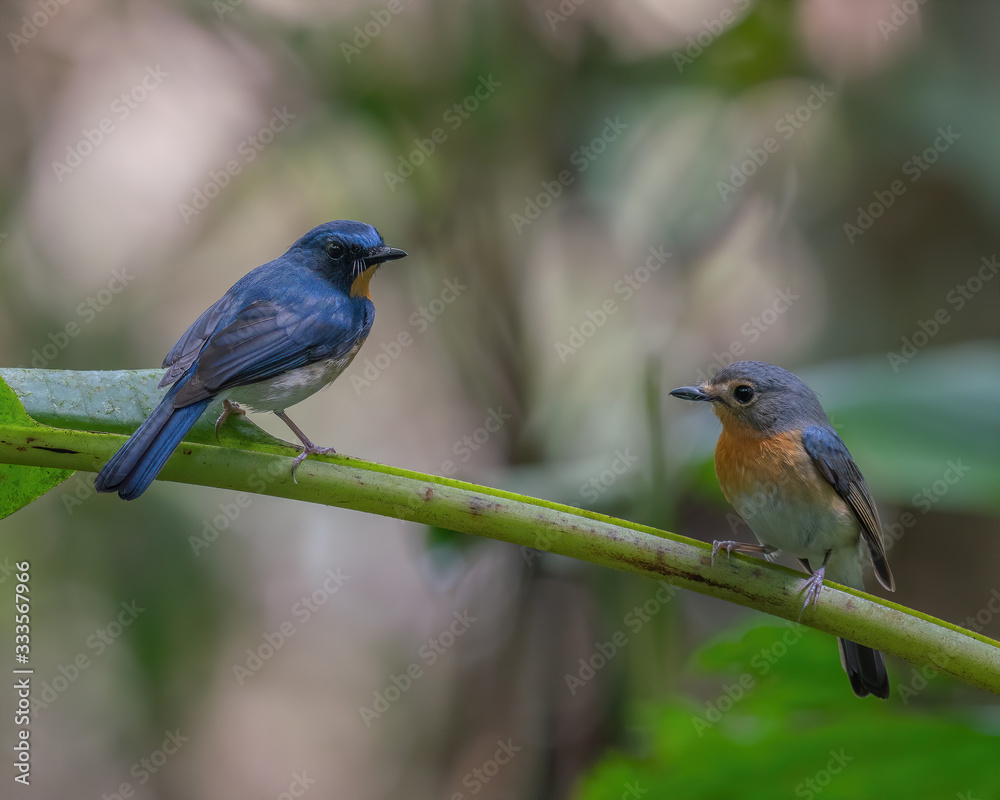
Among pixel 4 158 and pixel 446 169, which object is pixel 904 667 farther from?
pixel 4 158

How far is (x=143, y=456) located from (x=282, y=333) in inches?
34.5

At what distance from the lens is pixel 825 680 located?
284 centimetres

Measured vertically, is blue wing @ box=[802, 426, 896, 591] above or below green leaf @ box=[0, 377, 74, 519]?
below

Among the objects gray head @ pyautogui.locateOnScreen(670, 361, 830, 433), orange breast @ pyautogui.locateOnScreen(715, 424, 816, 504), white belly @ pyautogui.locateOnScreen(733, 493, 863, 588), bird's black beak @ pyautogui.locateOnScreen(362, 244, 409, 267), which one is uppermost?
bird's black beak @ pyautogui.locateOnScreen(362, 244, 409, 267)

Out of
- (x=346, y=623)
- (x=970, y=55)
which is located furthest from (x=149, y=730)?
(x=970, y=55)

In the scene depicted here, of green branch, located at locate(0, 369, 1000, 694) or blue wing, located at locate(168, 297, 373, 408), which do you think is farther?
blue wing, located at locate(168, 297, 373, 408)

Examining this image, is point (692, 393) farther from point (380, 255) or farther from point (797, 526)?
point (380, 255)

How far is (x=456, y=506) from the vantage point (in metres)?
1.70

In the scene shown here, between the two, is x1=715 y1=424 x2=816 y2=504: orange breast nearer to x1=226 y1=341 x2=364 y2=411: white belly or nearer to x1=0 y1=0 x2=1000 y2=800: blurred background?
x1=0 y1=0 x2=1000 y2=800: blurred background

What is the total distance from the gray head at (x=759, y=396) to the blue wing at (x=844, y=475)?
0.22ft

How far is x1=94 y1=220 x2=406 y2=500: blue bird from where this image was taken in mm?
2221

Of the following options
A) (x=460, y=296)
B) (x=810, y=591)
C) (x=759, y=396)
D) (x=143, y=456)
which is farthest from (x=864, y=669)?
(x=460, y=296)

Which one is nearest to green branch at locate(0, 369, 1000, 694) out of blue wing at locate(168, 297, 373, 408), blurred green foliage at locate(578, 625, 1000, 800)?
blue wing at locate(168, 297, 373, 408)

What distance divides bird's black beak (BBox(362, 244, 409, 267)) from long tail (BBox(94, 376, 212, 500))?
104 cm
